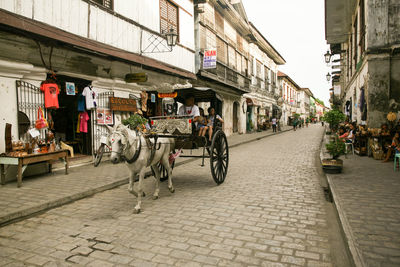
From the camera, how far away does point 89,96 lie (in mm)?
8742

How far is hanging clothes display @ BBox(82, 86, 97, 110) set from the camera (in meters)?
8.70

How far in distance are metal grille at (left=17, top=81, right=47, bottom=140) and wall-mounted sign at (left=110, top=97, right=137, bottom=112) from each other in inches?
97.6

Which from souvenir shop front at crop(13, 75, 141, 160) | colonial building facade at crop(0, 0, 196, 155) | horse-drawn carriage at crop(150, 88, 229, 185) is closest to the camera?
horse-drawn carriage at crop(150, 88, 229, 185)

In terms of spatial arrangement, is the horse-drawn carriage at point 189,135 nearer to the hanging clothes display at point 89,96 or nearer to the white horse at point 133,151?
the white horse at point 133,151

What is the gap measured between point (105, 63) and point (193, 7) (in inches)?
298

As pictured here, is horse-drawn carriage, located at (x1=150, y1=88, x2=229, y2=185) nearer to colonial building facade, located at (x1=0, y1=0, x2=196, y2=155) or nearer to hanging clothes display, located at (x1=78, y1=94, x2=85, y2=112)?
colonial building facade, located at (x1=0, y1=0, x2=196, y2=155)

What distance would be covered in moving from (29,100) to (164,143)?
4162 millimetres

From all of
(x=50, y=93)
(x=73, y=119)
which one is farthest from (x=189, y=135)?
(x=73, y=119)

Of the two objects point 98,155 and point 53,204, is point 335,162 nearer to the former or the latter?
point 53,204

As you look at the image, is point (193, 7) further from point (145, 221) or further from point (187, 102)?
point (145, 221)

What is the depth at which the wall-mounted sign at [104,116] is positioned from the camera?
927cm

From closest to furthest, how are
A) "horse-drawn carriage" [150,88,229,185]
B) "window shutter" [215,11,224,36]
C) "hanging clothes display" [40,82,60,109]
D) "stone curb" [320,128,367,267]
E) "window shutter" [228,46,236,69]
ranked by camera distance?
1. "stone curb" [320,128,367,267]
2. "horse-drawn carriage" [150,88,229,185]
3. "hanging clothes display" [40,82,60,109]
4. "window shutter" [215,11,224,36]
5. "window shutter" [228,46,236,69]

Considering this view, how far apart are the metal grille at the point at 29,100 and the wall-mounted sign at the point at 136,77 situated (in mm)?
2989

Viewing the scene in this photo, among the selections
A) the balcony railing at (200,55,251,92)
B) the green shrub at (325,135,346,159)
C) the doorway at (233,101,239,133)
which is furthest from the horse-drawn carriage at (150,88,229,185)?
the doorway at (233,101,239,133)
